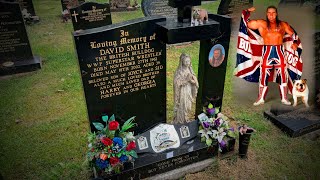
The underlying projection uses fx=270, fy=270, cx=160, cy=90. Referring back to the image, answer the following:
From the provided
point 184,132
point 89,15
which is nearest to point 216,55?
point 184,132

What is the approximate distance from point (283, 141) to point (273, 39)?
2394 mm

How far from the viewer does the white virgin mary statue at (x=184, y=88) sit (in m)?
4.84

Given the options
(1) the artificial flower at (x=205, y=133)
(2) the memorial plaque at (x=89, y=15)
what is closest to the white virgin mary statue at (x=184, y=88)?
(1) the artificial flower at (x=205, y=133)

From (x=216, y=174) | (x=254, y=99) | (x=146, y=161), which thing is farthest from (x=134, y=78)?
(x=254, y=99)

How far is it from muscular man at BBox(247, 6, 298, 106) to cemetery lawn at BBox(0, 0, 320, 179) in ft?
2.00

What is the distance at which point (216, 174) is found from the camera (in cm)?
496

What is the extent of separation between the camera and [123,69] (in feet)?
14.9

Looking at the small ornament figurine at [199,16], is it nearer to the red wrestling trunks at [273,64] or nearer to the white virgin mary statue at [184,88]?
the white virgin mary statue at [184,88]

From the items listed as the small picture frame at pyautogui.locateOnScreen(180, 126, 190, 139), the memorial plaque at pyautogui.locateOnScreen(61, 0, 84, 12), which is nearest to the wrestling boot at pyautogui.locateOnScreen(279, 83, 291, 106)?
the small picture frame at pyautogui.locateOnScreen(180, 126, 190, 139)

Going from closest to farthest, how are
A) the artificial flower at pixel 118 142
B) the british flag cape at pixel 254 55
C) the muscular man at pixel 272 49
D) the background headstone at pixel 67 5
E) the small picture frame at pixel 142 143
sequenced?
the artificial flower at pixel 118 142
the small picture frame at pixel 142 143
the muscular man at pixel 272 49
the british flag cape at pixel 254 55
the background headstone at pixel 67 5

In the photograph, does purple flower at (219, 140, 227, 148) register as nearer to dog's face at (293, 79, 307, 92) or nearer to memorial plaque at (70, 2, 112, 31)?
dog's face at (293, 79, 307, 92)

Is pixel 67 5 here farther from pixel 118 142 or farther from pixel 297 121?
pixel 297 121

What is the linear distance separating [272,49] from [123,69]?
3950 millimetres

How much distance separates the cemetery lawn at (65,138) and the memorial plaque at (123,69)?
1355mm
